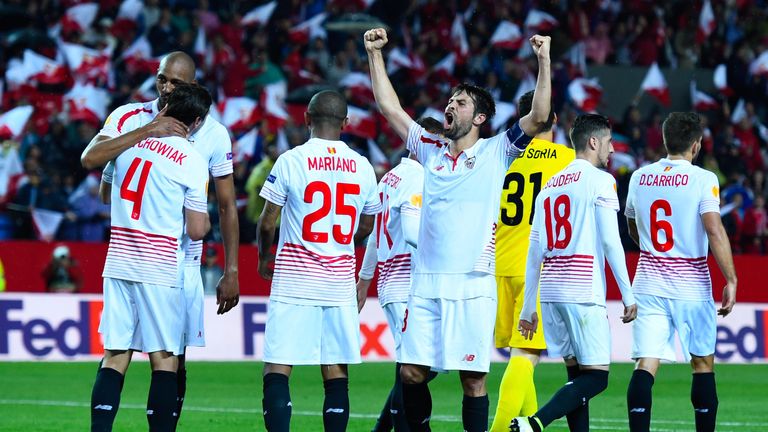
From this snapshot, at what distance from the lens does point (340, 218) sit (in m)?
8.41

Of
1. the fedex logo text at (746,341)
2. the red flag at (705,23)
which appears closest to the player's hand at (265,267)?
the fedex logo text at (746,341)

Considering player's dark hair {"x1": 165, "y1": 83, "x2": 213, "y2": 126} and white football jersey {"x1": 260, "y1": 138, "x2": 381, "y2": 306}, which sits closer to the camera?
player's dark hair {"x1": 165, "y1": 83, "x2": 213, "y2": 126}

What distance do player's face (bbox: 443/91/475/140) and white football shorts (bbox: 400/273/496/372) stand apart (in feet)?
2.86

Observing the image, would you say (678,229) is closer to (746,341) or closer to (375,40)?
(375,40)

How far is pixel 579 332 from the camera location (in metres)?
8.98

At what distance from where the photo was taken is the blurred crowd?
20.8m

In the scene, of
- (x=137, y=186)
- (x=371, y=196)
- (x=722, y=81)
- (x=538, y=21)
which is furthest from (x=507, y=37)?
(x=137, y=186)

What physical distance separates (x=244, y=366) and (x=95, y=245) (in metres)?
3.08

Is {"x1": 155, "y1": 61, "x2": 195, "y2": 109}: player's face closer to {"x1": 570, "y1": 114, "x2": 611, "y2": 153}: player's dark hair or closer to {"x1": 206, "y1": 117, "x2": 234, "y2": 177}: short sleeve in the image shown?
{"x1": 206, "y1": 117, "x2": 234, "y2": 177}: short sleeve

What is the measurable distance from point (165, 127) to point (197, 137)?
0.60m

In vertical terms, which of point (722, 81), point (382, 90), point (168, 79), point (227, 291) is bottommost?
point (227, 291)

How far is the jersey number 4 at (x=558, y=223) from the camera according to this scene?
9039mm

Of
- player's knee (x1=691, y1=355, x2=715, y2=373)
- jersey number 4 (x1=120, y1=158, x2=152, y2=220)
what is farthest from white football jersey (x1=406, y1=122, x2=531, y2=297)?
player's knee (x1=691, y1=355, x2=715, y2=373)

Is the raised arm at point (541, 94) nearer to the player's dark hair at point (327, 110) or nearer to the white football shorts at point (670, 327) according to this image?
the player's dark hair at point (327, 110)
